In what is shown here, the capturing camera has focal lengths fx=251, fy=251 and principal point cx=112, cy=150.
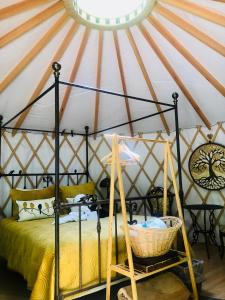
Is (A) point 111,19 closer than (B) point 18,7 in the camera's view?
No

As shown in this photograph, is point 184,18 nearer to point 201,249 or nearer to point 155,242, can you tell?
point 155,242

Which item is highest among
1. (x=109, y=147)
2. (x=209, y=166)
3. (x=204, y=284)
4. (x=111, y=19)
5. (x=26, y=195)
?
(x=111, y=19)

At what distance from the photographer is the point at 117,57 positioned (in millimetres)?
3088

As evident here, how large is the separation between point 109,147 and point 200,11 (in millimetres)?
3062

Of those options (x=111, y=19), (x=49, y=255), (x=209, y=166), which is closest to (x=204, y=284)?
(x=49, y=255)

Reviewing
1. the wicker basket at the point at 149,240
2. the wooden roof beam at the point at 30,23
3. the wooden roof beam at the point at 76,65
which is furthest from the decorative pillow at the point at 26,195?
the wicker basket at the point at 149,240

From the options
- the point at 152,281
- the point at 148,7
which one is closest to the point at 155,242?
the point at 152,281

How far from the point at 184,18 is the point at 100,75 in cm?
137

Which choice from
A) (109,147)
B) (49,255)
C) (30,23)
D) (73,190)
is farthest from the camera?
(109,147)

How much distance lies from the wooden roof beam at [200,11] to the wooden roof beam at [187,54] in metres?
0.32

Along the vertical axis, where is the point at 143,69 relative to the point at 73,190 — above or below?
above

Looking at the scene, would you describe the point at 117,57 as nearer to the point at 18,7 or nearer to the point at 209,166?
the point at 18,7

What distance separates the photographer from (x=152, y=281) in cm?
212

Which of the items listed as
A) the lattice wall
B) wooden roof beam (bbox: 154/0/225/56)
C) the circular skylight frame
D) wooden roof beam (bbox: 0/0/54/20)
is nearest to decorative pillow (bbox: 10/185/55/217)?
Answer: the lattice wall
